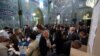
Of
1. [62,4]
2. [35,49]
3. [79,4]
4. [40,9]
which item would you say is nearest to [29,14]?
[40,9]

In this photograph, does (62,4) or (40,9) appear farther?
(62,4)

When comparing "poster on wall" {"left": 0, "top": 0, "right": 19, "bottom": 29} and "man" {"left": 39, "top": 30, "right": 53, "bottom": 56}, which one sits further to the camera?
"poster on wall" {"left": 0, "top": 0, "right": 19, "bottom": 29}

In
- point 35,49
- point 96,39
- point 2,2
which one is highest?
point 2,2

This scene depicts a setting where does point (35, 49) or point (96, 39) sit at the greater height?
point (96, 39)

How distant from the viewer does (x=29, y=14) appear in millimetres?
13023

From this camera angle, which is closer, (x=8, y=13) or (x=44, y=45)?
(x=44, y=45)

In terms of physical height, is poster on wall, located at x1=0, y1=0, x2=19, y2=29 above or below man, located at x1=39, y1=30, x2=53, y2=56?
above

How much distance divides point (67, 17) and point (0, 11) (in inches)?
369

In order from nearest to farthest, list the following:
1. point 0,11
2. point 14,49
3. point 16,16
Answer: point 14,49 → point 0,11 → point 16,16

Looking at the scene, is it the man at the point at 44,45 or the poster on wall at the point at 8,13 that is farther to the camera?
the poster on wall at the point at 8,13

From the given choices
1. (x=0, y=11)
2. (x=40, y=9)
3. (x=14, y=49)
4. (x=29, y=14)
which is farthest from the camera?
(x=40, y=9)

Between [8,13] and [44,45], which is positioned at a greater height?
[8,13]

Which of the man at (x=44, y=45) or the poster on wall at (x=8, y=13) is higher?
the poster on wall at (x=8, y=13)

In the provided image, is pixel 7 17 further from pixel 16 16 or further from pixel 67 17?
pixel 67 17
